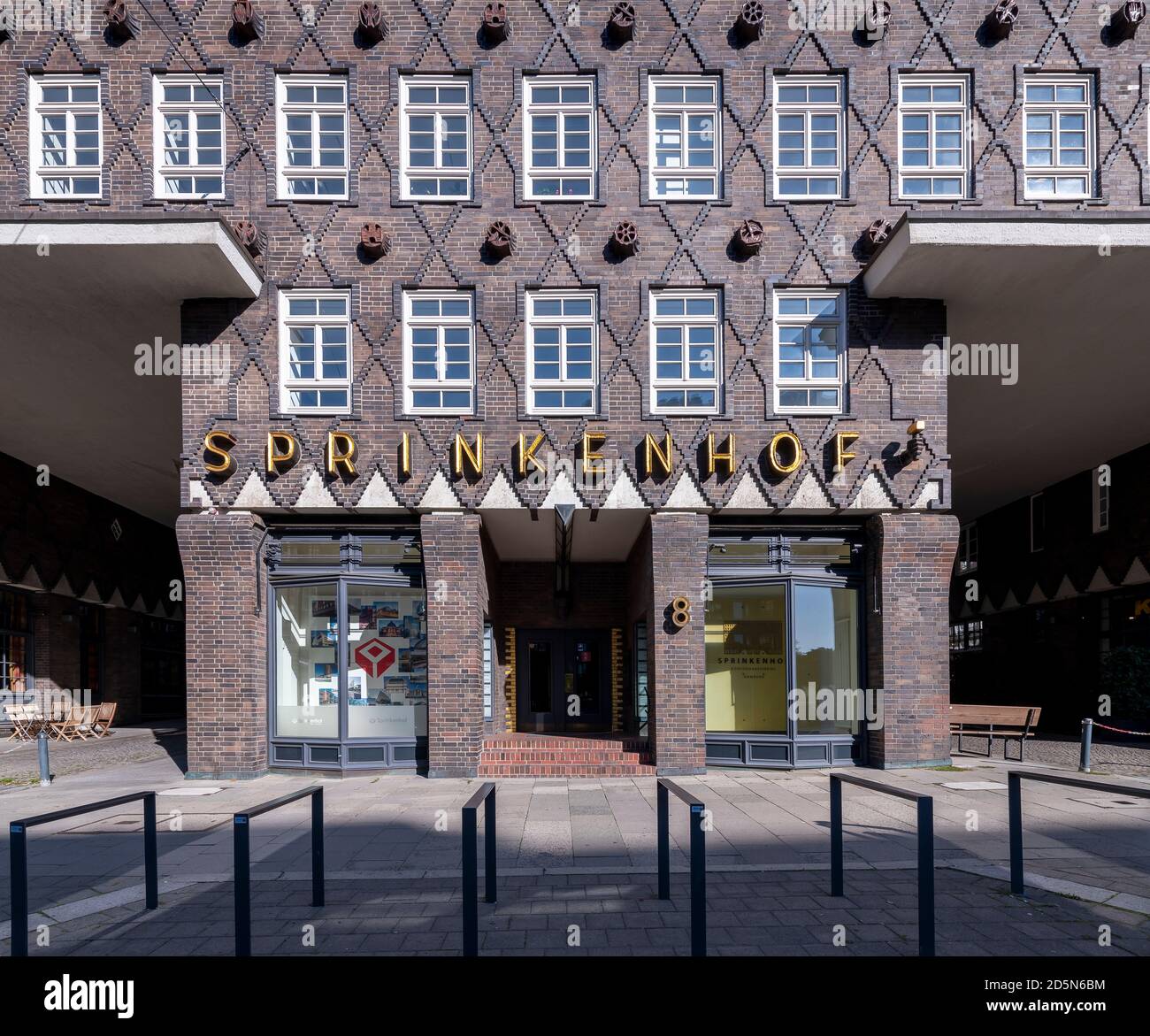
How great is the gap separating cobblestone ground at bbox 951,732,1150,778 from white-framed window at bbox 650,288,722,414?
8.01 m

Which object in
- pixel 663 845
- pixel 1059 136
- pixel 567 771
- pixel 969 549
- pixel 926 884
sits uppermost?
pixel 1059 136

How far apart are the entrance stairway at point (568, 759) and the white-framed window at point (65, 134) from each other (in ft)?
38.1

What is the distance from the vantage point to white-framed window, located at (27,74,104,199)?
488 inches

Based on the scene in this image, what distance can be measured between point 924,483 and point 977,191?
4.98m

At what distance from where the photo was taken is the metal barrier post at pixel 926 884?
198 inches

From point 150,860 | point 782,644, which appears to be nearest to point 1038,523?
point 782,644

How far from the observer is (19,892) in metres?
4.97

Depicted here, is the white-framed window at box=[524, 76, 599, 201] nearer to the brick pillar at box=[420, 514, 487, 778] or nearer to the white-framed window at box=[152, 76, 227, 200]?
the white-framed window at box=[152, 76, 227, 200]

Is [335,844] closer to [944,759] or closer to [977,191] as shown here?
[944,759]

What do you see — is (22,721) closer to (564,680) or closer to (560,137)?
(564,680)

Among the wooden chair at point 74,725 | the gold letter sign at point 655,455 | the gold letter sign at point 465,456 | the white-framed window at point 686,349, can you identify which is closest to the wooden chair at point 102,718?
the wooden chair at point 74,725

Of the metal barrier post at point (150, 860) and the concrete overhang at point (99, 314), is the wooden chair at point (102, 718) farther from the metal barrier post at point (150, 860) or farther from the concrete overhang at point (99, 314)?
the metal barrier post at point (150, 860)

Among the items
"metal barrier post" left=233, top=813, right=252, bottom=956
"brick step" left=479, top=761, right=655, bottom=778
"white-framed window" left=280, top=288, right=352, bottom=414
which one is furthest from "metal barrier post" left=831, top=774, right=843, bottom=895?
"white-framed window" left=280, top=288, right=352, bottom=414

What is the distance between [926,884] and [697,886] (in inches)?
62.8
